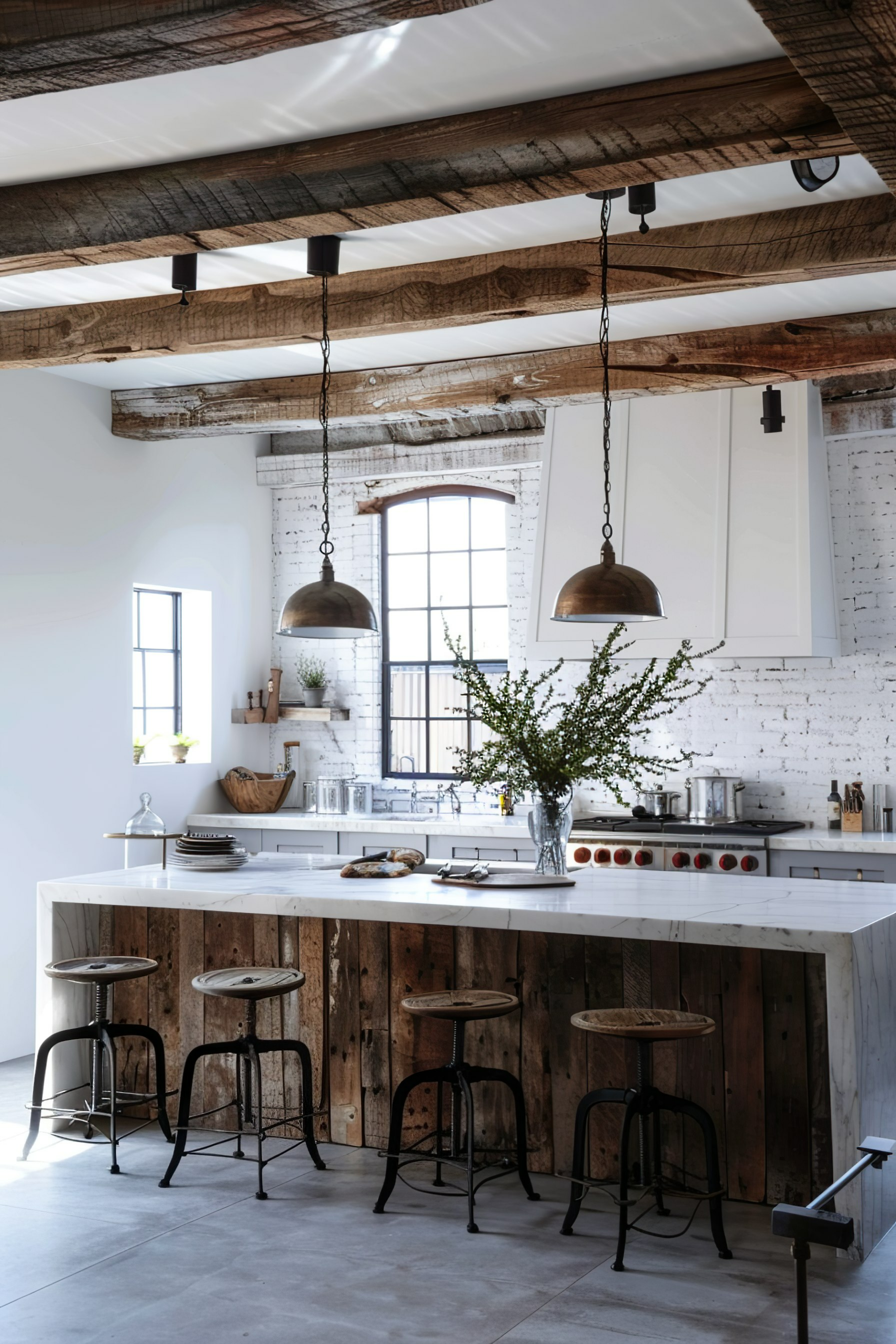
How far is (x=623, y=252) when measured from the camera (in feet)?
15.1

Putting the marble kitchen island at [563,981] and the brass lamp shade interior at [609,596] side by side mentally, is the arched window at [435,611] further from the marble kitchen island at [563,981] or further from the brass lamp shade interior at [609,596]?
the brass lamp shade interior at [609,596]

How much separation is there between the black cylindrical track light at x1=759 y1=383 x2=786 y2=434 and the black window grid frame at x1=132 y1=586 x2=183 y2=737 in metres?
3.38

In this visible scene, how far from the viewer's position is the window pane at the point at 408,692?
816 centimetres

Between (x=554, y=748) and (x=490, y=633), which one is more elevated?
(x=490, y=633)

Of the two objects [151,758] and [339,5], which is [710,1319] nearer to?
[339,5]

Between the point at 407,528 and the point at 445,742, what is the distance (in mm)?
1332

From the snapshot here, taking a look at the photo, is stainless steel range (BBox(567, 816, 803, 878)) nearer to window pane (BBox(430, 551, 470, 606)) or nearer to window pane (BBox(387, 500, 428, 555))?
window pane (BBox(430, 551, 470, 606))

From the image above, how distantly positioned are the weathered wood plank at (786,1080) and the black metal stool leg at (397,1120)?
98 centimetres

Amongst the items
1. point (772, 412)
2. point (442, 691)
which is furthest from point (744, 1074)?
point (442, 691)

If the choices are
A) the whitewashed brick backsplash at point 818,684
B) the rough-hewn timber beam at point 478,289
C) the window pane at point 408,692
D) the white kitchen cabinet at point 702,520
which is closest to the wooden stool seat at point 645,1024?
the rough-hewn timber beam at point 478,289

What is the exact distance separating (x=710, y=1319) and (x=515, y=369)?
4086 mm

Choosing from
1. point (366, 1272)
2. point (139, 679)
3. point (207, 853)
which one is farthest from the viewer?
point (139, 679)

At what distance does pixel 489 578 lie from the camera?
7.98 m

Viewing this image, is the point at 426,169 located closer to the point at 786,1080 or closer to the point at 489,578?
the point at 786,1080
